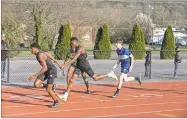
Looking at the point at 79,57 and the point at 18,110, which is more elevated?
the point at 79,57

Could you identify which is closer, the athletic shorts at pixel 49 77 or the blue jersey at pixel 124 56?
the athletic shorts at pixel 49 77

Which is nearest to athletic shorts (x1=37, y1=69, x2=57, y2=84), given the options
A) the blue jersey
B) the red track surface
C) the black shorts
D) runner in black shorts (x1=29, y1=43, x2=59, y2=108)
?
runner in black shorts (x1=29, y1=43, x2=59, y2=108)

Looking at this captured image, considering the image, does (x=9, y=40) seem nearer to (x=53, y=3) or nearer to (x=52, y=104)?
(x=53, y=3)

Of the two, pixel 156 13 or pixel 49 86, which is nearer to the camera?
pixel 49 86

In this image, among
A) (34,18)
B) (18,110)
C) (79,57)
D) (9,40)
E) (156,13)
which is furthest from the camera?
(156,13)

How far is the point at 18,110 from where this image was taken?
9422mm

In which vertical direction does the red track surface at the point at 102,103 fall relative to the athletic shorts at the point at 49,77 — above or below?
below

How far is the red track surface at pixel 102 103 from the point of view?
8.98m

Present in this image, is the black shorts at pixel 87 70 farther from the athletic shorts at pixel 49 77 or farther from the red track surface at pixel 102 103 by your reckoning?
the athletic shorts at pixel 49 77

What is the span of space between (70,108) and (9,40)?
2686cm

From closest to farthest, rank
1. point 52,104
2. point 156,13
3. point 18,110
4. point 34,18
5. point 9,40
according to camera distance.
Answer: point 18,110 → point 52,104 → point 9,40 → point 34,18 → point 156,13

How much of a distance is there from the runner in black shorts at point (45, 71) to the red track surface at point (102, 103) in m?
0.42

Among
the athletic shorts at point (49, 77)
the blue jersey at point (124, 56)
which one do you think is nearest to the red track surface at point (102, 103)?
the athletic shorts at point (49, 77)

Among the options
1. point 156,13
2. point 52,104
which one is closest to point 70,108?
point 52,104
